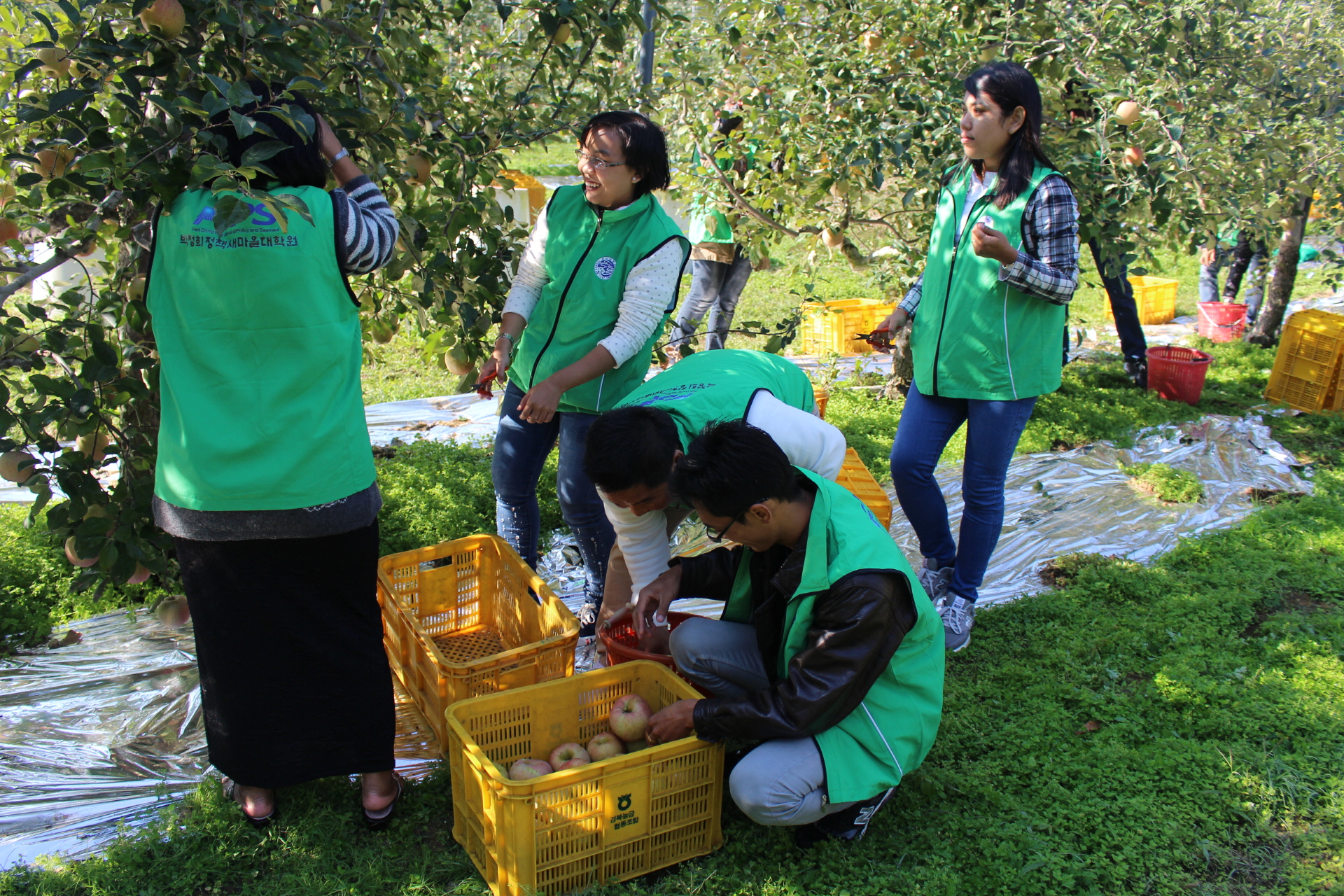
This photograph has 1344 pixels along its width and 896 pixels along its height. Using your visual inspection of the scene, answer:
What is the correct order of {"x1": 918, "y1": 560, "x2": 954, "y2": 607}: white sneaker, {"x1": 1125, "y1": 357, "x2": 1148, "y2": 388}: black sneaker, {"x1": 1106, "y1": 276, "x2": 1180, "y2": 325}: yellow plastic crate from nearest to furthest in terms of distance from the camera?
{"x1": 918, "y1": 560, "x2": 954, "y2": 607}: white sneaker → {"x1": 1125, "y1": 357, "x2": 1148, "y2": 388}: black sneaker → {"x1": 1106, "y1": 276, "x2": 1180, "y2": 325}: yellow plastic crate

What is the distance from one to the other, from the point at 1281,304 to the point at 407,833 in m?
7.03

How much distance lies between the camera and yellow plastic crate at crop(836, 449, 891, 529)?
3436mm

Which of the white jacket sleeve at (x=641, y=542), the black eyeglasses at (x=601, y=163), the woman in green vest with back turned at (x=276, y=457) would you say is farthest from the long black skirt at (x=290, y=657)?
the black eyeglasses at (x=601, y=163)

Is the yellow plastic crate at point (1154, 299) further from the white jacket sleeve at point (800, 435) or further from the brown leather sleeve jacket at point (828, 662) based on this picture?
the brown leather sleeve jacket at point (828, 662)

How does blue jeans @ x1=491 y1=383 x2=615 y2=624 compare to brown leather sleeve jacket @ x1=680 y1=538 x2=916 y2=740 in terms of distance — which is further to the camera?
blue jeans @ x1=491 y1=383 x2=615 y2=624

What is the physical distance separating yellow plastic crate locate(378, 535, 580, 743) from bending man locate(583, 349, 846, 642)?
0.66 ft

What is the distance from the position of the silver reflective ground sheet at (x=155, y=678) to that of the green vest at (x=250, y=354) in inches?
36.0

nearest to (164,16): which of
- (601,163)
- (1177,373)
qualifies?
(601,163)

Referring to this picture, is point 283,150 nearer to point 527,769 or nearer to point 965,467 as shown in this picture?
point 527,769

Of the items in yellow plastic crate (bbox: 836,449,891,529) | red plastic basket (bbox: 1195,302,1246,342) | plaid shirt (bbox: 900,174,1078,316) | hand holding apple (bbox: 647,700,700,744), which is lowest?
hand holding apple (bbox: 647,700,700,744)

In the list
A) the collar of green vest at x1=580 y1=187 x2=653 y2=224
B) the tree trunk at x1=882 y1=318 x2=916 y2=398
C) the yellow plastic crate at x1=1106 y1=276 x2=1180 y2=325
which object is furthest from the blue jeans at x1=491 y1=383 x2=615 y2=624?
the yellow plastic crate at x1=1106 y1=276 x2=1180 y2=325

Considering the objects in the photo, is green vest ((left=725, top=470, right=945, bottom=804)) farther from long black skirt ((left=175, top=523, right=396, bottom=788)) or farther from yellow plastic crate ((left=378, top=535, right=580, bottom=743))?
long black skirt ((left=175, top=523, right=396, bottom=788))

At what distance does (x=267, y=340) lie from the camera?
1.79 metres

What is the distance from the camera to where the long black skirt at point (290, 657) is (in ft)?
6.41
